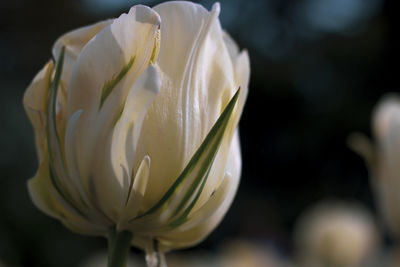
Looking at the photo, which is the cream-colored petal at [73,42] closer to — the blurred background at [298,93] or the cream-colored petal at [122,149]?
the cream-colored petal at [122,149]

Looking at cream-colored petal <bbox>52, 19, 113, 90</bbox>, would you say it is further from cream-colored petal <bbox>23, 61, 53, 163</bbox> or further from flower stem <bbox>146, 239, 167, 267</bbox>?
flower stem <bbox>146, 239, 167, 267</bbox>

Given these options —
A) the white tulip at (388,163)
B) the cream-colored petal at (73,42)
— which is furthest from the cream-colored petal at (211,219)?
the white tulip at (388,163)

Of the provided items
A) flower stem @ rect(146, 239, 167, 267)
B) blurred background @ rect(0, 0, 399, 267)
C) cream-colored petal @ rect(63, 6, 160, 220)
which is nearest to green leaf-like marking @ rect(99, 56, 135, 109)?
cream-colored petal @ rect(63, 6, 160, 220)

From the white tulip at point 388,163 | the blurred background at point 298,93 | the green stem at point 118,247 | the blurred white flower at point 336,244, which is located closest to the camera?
the green stem at point 118,247

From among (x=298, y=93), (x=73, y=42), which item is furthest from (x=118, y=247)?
(x=298, y=93)

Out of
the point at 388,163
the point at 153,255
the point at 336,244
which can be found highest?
the point at 153,255

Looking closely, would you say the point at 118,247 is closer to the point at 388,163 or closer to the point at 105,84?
the point at 105,84

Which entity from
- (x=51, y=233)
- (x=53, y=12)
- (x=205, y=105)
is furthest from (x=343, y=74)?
(x=205, y=105)
